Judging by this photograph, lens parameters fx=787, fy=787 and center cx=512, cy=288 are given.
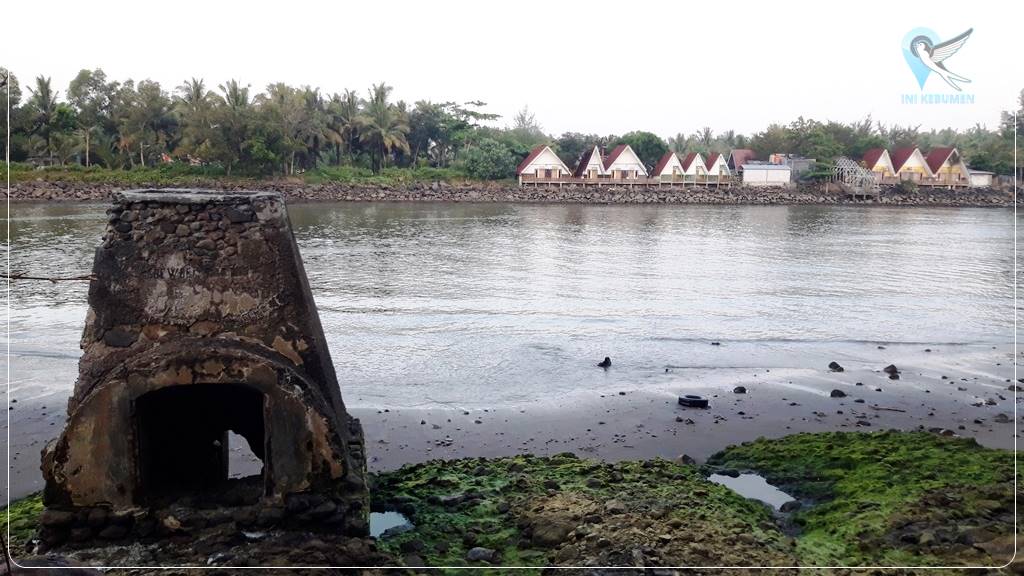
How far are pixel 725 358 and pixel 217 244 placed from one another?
482 inches

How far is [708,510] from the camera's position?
824 centimetres

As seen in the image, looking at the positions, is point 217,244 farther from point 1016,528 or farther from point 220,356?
point 1016,528

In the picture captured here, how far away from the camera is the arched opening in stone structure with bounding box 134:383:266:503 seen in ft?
24.1

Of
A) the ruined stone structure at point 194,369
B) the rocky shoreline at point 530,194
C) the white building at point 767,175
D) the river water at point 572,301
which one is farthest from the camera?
the white building at point 767,175

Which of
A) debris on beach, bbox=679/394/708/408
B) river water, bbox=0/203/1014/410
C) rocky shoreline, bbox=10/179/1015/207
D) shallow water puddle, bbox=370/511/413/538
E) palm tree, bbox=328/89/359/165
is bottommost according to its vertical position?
shallow water puddle, bbox=370/511/413/538

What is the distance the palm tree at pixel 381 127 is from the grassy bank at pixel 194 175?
250cm

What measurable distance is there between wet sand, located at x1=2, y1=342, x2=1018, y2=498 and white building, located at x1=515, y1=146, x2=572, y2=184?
55.4m

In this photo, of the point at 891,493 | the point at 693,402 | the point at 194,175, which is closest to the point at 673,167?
the point at 194,175

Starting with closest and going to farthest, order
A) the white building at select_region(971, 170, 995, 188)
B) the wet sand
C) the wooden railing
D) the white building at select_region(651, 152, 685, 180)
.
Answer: the wet sand, the white building at select_region(651, 152, 685, 180), the wooden railing, the white building at select_region(971, 170, 995, 188)

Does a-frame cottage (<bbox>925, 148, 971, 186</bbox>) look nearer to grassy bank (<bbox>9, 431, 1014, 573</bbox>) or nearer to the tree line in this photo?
the tree line

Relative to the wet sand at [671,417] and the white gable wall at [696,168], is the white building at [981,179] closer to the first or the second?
the white gable wall at [696,168]

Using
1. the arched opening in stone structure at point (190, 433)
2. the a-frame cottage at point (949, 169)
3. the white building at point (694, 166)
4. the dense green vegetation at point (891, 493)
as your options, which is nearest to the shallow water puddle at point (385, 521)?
the arched opening in stone structure at point (190, 433)

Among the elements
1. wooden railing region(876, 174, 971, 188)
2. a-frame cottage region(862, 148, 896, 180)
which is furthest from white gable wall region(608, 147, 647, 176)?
wooden railing region(876, 174, 971, 188)

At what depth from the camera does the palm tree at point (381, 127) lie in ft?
222
